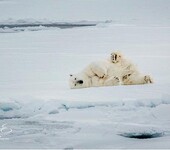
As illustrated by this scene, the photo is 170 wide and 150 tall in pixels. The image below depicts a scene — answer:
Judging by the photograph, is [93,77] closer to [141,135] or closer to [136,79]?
[136,79]

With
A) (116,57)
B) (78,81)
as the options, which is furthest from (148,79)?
(78,81)

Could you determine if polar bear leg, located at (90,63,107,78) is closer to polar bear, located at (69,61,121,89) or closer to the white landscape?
polar bear, located at (69,61,121,89)

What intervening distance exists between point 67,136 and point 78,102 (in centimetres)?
31

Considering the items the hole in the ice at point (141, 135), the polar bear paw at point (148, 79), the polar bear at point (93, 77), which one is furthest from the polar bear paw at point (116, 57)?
the hole in the ice at point (141, 135)

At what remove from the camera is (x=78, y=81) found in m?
3.06

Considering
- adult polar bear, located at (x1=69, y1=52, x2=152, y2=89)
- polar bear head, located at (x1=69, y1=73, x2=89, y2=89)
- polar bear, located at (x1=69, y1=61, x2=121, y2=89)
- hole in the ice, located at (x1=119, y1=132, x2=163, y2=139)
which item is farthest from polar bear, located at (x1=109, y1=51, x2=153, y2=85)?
hole in the ice, located at (x1=119, y1=132, x2=163, y2=139)

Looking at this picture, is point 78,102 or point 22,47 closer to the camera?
point 78,102

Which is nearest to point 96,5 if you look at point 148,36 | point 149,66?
point 148,36

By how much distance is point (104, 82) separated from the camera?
9.95ft

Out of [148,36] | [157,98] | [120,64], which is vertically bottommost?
[157,98]

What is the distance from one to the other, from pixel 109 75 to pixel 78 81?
0.21 metres

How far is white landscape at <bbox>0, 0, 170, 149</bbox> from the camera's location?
246 centimetres

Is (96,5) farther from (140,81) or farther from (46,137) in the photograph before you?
(46,137)

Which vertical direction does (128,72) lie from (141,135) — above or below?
above
